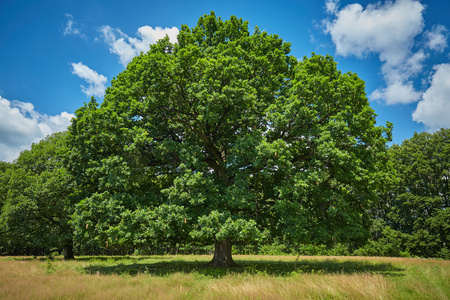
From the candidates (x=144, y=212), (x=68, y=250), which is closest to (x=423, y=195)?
(x=144, y=212)

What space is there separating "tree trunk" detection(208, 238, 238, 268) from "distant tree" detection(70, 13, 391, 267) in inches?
4.7

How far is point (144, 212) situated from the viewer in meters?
14.4

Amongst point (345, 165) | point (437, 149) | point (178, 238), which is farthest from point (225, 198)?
point (437, 149)

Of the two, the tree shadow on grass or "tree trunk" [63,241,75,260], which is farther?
"tree trunk" [63,241,75,260]

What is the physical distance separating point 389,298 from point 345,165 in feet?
28.5

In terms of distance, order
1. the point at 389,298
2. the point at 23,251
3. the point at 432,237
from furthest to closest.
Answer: the point at 23,251, the point at 432,237, the point at 389,298

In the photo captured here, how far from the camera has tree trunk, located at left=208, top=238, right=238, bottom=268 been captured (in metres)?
18.0

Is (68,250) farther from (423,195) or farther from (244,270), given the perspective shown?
(423,195)

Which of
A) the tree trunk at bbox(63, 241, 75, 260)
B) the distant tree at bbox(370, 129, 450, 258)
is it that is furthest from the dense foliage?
the distant tree at bbox(370, 129, 450, 258)

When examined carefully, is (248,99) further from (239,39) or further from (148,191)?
(148,191)

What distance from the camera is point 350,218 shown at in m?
15.7

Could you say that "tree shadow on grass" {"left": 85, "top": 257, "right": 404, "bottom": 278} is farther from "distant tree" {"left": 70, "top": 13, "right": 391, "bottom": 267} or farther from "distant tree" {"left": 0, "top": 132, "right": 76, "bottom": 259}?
"distant tree" {"left": 0, "top": 132, "right": 76, "bottom": 259}

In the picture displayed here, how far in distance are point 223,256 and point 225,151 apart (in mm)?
7812

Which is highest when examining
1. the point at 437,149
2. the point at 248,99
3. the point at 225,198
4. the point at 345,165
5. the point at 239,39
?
the point at 239,39
